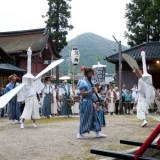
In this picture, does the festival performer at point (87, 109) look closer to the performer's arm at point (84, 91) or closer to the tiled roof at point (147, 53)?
the performer's arm at point (84, 91)

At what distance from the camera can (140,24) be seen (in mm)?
27422

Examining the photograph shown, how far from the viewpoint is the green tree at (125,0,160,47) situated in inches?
1005

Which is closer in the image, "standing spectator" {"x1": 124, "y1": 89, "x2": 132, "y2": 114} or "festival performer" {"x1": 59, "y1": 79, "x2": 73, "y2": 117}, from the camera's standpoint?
"festival performer" {"x1": 59, "y1": 79, "x2": 73, "y2": 117}

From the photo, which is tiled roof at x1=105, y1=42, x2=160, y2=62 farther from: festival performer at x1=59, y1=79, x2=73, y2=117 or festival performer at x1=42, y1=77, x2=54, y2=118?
festival performer at x1=42, y1=77, x2=54, y2=118

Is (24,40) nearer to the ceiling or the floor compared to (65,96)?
nearer to the ceiling

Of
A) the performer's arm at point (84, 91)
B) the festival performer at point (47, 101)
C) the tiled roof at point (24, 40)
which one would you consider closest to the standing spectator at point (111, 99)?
the festival performer at point (47, 101)

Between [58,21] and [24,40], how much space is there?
3604 mm

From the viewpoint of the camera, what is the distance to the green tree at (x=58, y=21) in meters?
28.8

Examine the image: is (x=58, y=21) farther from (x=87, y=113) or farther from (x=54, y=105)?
(x=87, y=113)

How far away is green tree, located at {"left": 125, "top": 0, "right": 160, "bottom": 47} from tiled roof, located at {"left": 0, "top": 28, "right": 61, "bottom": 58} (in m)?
6.78

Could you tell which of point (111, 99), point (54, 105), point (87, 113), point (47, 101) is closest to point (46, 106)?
point (47, 101)

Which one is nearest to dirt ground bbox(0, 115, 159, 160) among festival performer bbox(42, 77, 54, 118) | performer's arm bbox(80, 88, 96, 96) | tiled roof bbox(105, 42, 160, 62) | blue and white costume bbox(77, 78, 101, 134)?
blue and white costume bbox(77, 78, 101, 134)

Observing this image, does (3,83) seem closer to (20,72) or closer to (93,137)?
(20,72)

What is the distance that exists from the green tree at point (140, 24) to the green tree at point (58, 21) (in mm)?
5536
